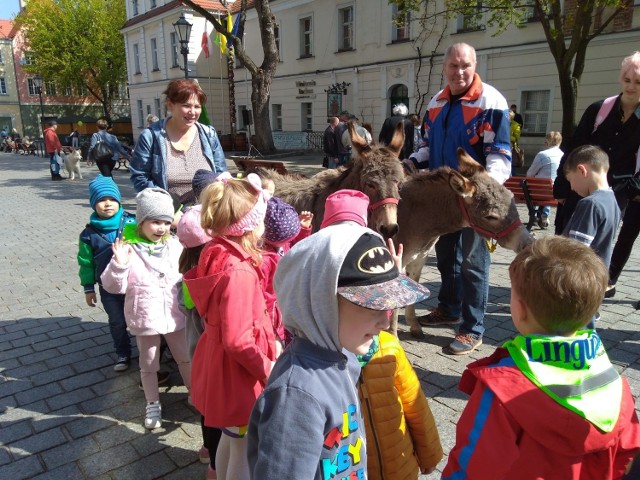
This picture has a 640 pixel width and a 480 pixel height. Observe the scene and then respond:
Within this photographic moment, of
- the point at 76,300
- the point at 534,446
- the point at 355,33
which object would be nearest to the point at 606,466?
the point at 534,446

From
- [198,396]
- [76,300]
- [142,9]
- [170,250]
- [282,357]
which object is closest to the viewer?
[282,357]

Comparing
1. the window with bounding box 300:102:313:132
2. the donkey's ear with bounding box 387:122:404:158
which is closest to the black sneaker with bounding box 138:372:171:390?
the donkey's ear with bounding box 387:122:404:158

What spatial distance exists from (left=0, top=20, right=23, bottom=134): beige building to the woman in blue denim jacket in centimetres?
6913

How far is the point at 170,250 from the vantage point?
11.6 ft

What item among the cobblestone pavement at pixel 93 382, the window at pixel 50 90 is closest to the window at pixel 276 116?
the cobblestone pavement at pixel 93 382

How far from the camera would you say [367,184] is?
3934 millimetres

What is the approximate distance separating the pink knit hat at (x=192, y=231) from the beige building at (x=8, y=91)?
7064 cm

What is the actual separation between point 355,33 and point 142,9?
24.5 metres

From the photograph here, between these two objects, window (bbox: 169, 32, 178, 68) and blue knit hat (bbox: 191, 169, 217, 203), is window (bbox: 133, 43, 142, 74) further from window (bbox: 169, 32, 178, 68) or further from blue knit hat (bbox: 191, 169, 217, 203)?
blue knit hat (bbox: 191, 169, 217, 203)

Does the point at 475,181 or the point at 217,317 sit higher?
the point at 475,181

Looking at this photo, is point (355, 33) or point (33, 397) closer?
point (33, 397)

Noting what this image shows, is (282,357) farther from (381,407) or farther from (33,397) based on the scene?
(33,397)

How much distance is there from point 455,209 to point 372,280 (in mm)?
2705

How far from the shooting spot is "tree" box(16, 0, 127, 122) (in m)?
43.2
